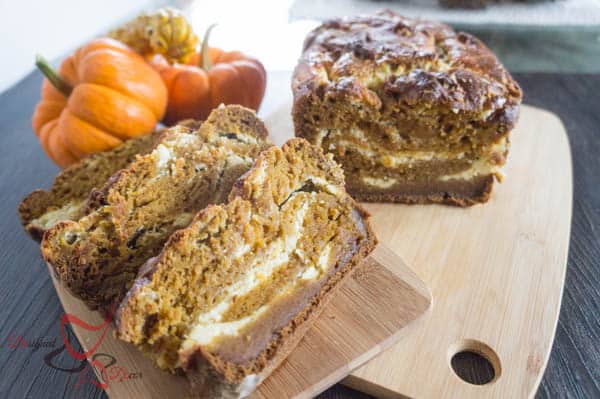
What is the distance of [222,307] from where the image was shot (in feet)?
7.37

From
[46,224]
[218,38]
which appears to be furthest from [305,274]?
[218,38]

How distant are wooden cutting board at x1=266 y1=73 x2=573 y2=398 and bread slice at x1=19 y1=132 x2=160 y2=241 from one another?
1.19m

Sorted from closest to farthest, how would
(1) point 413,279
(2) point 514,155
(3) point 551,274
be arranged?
(1) point 413,279 → (3) point 551,274 → (2) point 514,155

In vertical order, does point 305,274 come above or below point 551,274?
above

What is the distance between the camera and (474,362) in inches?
99.7

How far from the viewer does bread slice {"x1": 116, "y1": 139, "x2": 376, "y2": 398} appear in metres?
2.09

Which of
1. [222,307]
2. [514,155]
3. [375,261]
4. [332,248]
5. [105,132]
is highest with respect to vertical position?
[105,132]

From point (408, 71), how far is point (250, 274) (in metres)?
1.73

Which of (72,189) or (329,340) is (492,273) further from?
(72,189)

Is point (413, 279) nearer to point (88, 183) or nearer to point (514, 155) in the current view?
point (514, 155)

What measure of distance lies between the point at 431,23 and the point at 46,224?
3023mm

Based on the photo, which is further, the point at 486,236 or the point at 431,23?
the point at 431,23

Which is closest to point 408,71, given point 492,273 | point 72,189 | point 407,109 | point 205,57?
point 407,109

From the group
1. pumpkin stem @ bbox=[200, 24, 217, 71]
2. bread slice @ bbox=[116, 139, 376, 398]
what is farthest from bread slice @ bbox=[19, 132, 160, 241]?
bread slice @ bbox=[116, 139, 376, 398]
